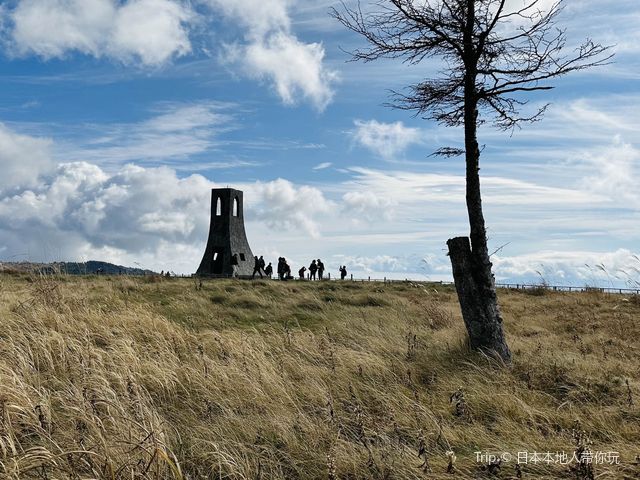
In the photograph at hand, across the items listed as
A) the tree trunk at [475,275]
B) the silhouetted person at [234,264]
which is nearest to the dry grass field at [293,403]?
the tree trunk at [475,275]

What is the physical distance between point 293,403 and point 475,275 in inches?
150

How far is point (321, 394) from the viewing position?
516 cm

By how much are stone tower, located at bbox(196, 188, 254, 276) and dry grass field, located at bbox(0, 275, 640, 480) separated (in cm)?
2448

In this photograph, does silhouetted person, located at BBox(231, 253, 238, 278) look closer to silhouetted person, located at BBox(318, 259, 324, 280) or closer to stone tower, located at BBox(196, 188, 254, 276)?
stone tower, located at BBox(196, 188, 254, 276)

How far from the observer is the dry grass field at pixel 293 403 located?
142 inches

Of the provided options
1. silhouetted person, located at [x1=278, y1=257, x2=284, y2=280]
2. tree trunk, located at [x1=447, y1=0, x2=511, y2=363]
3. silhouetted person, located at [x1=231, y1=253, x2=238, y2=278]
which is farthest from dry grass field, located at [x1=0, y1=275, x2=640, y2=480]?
silhouetted person, located at [x1=231, y1=253, x2=238, y2=278]

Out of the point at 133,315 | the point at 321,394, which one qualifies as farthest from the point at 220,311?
the point at 321,394

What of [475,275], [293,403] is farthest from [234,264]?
[293,403]

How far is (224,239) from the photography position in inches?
1345

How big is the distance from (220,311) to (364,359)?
237 inches

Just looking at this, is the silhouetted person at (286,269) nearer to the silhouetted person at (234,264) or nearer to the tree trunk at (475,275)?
the silhouetted person at (234,264)

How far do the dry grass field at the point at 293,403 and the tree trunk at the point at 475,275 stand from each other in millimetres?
430

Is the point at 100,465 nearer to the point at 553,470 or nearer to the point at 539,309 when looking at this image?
the point at 553,470

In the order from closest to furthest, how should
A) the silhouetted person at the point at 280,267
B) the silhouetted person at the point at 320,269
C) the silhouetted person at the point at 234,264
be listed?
the silhouetted person at the point at 280,267 → the silhouetted person at the point at 320,269 → the silhouetted person at the point at 234,264
